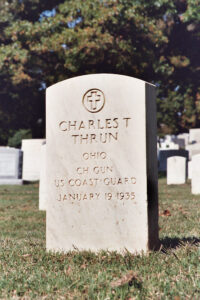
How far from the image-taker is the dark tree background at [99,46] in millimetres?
18141

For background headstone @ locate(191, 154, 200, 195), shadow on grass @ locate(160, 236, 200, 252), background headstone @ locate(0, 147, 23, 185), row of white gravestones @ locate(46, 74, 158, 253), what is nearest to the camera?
row of white gravestones @ locate(46, 74, 158, 253)

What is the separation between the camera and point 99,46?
1792cm

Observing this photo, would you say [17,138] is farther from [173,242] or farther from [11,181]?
[173,242]

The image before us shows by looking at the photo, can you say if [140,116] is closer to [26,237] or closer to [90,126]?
[90,126]

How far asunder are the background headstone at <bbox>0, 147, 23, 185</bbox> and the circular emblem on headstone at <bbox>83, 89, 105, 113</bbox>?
12.8 m

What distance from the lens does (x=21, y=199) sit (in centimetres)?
1133

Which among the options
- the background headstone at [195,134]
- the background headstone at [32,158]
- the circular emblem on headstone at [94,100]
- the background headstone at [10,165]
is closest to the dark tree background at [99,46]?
the background headstone at [32,158]

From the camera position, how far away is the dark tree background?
1814cm

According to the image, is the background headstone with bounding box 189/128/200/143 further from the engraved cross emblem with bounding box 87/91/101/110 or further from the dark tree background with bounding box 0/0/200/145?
the engraved cross emblem with bounding box 87/91/101/110

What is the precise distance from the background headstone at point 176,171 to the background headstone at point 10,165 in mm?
5412

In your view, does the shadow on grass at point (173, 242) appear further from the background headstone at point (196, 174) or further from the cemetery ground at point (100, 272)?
the background headstone at point (196, 174)

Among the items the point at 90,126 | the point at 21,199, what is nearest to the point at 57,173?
the point at 90,126

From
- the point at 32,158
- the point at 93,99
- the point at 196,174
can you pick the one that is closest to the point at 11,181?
the point at 32,158

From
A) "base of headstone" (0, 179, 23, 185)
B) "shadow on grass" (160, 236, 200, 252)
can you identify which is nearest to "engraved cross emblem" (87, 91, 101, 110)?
"shadow on grass" (160, 236, 200, 252)
